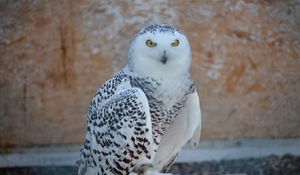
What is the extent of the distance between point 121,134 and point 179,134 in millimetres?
375

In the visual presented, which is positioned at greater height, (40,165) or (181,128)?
(181,128)

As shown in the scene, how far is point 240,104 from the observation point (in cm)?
395

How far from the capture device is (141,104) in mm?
2596

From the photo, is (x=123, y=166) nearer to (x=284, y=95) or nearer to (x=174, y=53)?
(x=174, y=53)

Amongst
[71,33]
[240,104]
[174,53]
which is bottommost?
[240,104]

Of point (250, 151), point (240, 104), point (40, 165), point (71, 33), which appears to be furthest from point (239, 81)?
point (40, 165)

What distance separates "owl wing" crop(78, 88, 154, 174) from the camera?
8.52 feet

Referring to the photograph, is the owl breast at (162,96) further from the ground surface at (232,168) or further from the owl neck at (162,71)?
the ground surface at (232,168)

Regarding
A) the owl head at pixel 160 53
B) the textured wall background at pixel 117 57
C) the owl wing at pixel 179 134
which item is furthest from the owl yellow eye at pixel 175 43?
the textured wall background at pixel 117 57

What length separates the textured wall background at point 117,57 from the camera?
384 cm

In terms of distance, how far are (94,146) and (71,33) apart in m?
1.23

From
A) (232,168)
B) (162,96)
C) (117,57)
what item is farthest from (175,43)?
(232,168)

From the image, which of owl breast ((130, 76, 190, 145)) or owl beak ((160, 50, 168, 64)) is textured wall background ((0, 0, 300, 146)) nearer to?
owl breast ((130, 76, 190, 145))

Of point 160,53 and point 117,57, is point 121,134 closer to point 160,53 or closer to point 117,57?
point 160,53
